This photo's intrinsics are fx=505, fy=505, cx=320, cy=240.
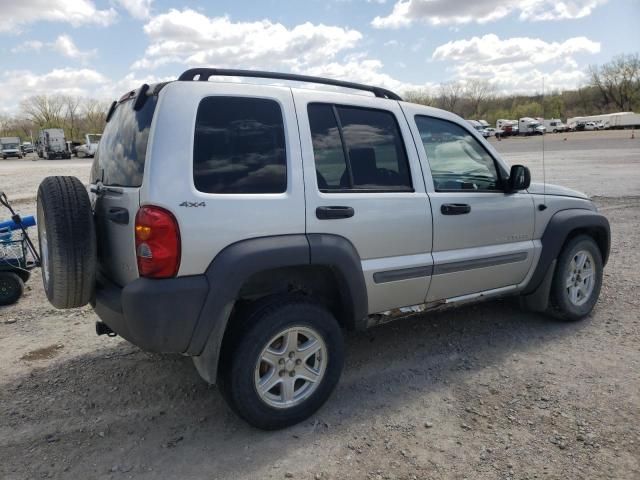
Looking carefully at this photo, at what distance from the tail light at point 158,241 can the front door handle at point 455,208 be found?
1883 mm

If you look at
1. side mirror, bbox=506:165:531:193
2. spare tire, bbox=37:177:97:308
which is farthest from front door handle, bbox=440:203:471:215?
spare tire, bbox=37:177:97:308

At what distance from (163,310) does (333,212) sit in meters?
1.11

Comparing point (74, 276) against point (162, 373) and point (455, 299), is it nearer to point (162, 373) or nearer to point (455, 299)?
point (162, 373)

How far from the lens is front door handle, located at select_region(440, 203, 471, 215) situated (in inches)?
140

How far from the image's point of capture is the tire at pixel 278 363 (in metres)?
2.82

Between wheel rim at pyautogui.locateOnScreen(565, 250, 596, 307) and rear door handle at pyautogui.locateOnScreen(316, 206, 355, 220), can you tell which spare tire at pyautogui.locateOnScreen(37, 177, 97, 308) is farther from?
wheel rim at pyautogui.locateOnScreen(565, 250, 596, 307)

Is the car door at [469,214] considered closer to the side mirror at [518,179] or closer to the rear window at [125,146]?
the side mirror at [518,179]

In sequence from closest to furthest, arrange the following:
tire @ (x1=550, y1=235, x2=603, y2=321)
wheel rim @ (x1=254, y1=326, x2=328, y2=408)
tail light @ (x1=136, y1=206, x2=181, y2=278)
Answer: tail light @ (x1=136, y1=206, x2=181, y2=278), wheel rim @ (x1=254, y1=326, x2=328, y2=408), tire @ (x1=550, y1=235, x2=603, y2=321)

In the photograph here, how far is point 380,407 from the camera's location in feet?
10.7

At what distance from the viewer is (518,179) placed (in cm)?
390

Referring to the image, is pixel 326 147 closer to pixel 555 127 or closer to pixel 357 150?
pixel 357 150

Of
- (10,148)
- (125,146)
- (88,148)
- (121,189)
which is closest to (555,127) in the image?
(88,148)

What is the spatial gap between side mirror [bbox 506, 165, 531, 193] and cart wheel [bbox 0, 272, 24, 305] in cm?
478

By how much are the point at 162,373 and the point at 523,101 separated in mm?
129233
